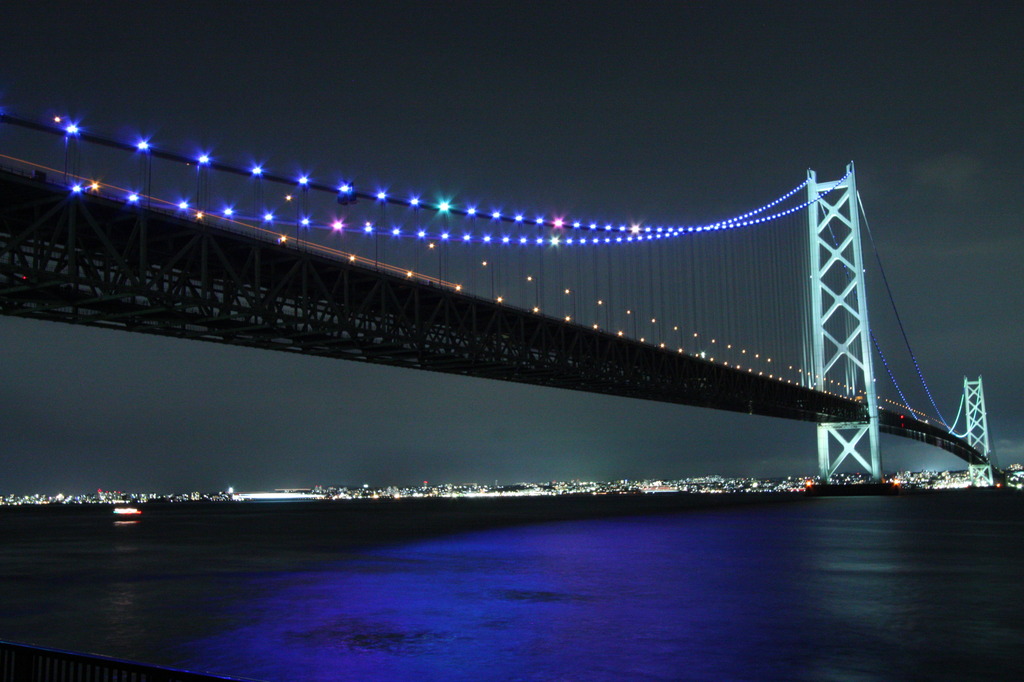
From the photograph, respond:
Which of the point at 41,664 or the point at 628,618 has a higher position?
the point at 41,664

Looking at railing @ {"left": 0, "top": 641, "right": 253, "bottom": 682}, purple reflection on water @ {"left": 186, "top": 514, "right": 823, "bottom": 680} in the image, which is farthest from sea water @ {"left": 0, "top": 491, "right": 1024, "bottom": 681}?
railing @ {"left": 0, "top": 641, "right": 253, "bottom": 682}

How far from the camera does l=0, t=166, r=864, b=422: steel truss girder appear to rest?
26109mm

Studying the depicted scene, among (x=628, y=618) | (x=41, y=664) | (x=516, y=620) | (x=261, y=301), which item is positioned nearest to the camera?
(x=41, y=664)

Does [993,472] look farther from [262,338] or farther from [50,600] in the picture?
[50,600]

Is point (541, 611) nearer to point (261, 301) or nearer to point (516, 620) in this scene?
point (516, 620)

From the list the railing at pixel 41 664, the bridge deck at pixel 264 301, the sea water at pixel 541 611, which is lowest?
the sea water at pixel 541 611

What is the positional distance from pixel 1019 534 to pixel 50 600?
39676 mm

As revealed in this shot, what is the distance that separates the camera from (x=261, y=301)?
105 ft

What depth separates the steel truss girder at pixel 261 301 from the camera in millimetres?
26109

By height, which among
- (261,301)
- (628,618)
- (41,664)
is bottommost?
(628,618)

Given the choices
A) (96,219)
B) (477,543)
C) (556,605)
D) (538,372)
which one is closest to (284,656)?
(556,605)

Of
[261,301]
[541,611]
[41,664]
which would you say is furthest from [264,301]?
[41,664]

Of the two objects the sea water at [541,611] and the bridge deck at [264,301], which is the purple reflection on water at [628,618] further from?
the bridge deck at [264,301]

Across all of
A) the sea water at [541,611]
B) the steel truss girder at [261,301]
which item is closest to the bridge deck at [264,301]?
the steel truss girder at [261,301]
